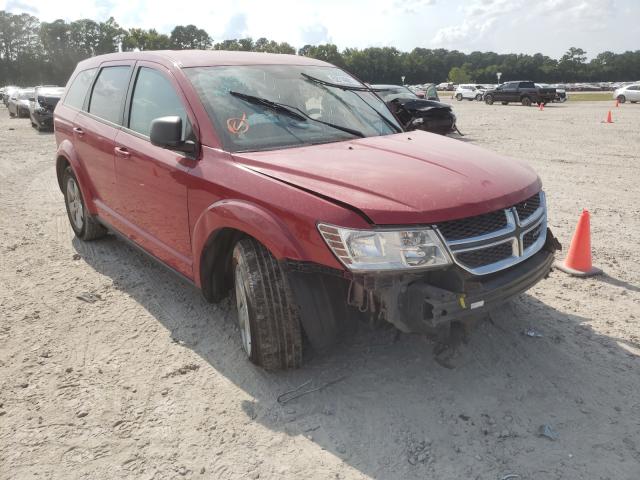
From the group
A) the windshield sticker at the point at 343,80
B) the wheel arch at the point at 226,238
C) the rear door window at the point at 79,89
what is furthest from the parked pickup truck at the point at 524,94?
the wheel arch at the point at 226,238

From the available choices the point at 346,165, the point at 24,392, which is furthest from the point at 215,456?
the point at 346,165

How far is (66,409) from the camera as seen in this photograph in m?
2.96

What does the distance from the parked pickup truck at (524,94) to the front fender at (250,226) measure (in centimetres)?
3528

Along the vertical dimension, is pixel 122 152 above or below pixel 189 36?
below

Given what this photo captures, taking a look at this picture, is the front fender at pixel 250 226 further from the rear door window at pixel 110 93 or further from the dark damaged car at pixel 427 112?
the dark damaged car at pixel 427 112

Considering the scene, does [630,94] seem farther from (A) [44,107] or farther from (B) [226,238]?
(B) [226,238]

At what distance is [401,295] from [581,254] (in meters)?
2.84

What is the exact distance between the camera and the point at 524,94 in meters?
34.8

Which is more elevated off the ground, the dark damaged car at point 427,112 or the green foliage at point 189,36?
the green foliage at point 189,36

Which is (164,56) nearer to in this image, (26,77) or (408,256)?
(408,256)

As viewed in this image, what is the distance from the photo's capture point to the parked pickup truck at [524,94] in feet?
113

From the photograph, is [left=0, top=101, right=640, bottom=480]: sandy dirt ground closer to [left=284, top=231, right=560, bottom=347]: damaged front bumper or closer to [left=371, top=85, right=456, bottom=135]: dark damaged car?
[left=284, top=231, right=560, bottom=347]: damaged front bumper

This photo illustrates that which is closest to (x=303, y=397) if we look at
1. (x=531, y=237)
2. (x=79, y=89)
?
(x=531, y=237)

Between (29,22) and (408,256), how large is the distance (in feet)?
411
